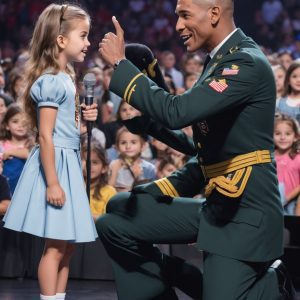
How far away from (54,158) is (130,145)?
2702mm

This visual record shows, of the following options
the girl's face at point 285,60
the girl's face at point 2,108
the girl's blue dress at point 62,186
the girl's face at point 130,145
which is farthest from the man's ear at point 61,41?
the girl's face at point 285,60

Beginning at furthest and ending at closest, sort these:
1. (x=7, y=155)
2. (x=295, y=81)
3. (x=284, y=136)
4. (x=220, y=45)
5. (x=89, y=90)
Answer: (x=295, y=81), (x=284, y=136), (x=7, y=155), (x=89, y=90), (x=220, y=45)

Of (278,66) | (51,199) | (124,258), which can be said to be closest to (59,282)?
(51,199)

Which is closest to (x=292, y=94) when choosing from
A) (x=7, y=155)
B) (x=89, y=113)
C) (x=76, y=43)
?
(x=7, y=155)

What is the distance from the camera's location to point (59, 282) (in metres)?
4.26

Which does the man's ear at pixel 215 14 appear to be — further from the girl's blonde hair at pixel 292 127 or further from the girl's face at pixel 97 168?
the girl's blonde hair at pixel 292 127

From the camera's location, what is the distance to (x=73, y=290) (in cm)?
509

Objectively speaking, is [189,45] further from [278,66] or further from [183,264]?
[278,66]

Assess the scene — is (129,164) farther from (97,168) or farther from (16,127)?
(16,127)

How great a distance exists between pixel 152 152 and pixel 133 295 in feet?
12.7

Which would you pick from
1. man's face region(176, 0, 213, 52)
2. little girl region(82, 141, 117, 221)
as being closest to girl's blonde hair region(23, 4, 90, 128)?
man's face region(176, 0, 213, 52)

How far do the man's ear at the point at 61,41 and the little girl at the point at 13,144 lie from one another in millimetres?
2159

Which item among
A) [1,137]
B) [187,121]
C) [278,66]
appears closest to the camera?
[187,121]

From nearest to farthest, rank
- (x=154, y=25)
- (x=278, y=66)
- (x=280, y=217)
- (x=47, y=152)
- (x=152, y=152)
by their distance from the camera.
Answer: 1. (x=280, y=217)
2. (x=47, y=152)
3. (x=152, y=152)
4. (x=278, y=66)
5. (x=154, y=25)
